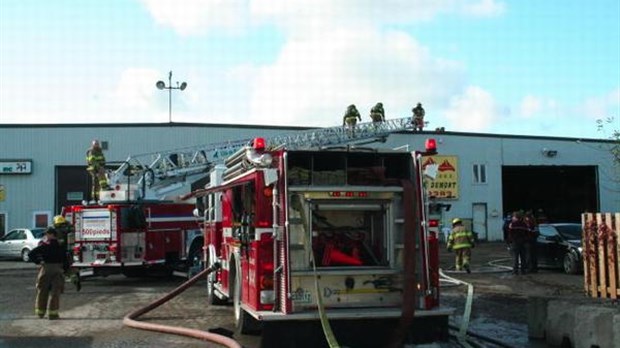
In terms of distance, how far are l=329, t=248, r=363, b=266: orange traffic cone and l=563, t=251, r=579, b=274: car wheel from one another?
10947mm

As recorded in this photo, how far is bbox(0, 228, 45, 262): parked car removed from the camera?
28.5 metres

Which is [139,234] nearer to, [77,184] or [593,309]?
[593,309]

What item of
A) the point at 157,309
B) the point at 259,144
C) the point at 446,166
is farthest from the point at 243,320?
the point at 446,166

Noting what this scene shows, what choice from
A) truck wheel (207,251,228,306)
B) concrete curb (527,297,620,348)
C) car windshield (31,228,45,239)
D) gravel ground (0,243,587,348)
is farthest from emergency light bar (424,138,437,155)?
car windshield (31,228,45,239)

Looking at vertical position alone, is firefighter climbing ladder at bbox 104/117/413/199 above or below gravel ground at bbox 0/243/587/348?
above

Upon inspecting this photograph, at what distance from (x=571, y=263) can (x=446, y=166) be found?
23.0m

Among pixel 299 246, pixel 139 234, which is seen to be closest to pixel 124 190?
pixel 139 234

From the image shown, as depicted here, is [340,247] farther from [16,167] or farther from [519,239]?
[16,167]

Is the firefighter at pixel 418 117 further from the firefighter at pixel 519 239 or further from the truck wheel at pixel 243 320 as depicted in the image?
the truck wheel at pixel 243 320

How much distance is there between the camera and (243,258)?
952cm

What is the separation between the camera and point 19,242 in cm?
2872

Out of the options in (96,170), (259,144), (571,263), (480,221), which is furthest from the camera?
(480,221)

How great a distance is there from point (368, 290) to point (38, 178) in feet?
101

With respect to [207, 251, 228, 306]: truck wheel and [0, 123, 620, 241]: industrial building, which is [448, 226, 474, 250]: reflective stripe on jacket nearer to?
[207, 251, 228, 306]: truck wheel
